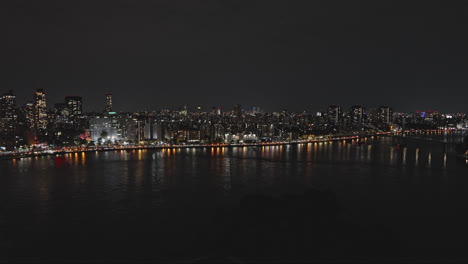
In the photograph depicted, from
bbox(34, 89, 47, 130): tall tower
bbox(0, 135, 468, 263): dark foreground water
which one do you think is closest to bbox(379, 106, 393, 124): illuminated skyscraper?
bbox(34, 89, 47, 130): tall tower

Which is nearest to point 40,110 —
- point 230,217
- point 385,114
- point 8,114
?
point 8,114

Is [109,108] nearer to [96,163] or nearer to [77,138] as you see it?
[77,138]

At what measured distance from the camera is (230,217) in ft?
21.0

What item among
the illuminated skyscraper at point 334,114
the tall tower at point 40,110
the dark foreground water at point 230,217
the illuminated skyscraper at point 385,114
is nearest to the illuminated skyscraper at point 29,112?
the tall tower at point 40,110

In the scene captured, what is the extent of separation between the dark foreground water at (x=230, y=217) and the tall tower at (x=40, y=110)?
26709 mm

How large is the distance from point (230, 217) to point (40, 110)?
118 feet

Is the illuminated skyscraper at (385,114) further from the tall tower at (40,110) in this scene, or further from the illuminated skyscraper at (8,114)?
the illuminated skyscraper at (8,114)

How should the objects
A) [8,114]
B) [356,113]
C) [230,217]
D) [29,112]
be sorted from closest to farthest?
[230,217], [8,114], [29,112], [356,113]

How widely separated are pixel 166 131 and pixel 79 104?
2452 cm

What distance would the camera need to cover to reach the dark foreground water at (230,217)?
478cm

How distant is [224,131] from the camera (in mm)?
28766

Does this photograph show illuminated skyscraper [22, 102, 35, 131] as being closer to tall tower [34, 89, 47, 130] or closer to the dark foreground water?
tall tower [34, 89, 47, 130]

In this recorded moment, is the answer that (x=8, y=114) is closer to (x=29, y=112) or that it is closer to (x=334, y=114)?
(x=29, y=112)

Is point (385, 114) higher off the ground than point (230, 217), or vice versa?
point (385, 114)
